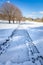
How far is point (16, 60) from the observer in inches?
122

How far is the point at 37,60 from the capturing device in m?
3.13

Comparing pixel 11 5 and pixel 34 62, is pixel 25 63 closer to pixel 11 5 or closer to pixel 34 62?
pixel 34 62

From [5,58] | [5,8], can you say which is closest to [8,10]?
[5,8]

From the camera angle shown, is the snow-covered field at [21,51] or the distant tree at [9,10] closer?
the snow-covered field at [21,51]

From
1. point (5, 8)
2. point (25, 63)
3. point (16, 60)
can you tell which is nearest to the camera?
point (25, 63)

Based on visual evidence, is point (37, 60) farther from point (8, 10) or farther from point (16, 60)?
point (8, 10)

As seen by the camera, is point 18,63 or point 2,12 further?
point 2,12

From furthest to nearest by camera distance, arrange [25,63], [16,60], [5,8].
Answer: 1. [5,8]
2. [16,60]
3. [25,63]

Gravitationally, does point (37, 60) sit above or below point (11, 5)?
below

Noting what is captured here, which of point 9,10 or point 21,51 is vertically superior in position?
point 9,10

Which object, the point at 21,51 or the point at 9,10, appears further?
the point at 9,10

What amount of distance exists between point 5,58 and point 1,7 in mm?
33888

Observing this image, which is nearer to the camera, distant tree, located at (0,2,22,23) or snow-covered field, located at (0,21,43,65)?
snow-covered field, located at (0,21,43,65)

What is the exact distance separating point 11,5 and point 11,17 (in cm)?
382
